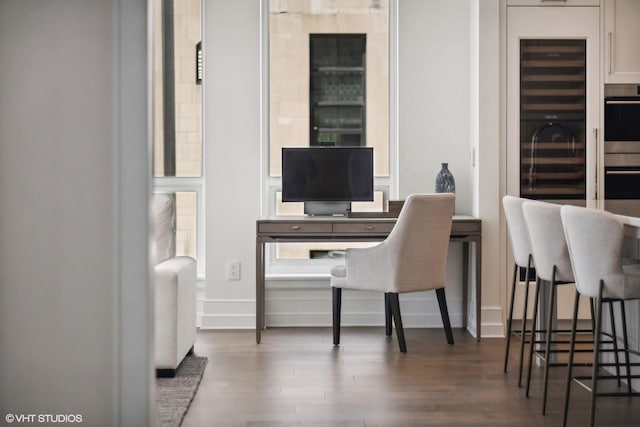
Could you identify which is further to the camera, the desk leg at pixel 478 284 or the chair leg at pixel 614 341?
the desk leg at pixel 478 284

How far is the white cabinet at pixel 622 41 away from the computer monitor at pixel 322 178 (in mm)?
1689

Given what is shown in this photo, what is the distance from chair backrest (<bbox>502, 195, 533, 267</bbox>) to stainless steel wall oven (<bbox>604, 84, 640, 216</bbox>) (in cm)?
159

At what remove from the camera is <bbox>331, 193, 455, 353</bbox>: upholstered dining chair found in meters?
4.46

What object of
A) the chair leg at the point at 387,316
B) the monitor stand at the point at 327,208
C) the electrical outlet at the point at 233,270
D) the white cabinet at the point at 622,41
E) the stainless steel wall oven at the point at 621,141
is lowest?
the chair leg at the point at 387,316

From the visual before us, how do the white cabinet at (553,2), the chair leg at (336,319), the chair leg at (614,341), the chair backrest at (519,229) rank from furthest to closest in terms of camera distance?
the white cabinet at (553,2)
the chair leg at (336,319)
the chair backrest at (519,229)
the chair leg at (614,341)

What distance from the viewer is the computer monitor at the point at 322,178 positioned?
5086mm

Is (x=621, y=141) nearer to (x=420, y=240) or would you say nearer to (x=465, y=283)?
(x=465, y=283)

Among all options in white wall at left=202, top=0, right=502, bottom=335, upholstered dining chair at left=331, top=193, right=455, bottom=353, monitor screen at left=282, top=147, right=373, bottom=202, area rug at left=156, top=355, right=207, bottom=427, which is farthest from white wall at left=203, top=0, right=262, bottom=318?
area rug at left=156, top=355, right=207, bottom=427

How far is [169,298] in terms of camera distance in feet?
12.4

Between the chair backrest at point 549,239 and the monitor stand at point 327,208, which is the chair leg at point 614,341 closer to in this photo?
the chair backrest at point 549,239

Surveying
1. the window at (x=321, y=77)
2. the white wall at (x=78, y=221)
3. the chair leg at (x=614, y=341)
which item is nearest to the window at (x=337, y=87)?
the window at (x=321, y=77)

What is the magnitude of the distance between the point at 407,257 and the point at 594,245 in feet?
5.95

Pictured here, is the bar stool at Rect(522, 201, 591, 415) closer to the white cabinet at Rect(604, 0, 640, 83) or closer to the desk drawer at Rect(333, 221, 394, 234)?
the desk drawer at Rect(333, 221, 394, 234)

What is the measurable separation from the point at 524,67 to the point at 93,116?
3.86 meters
